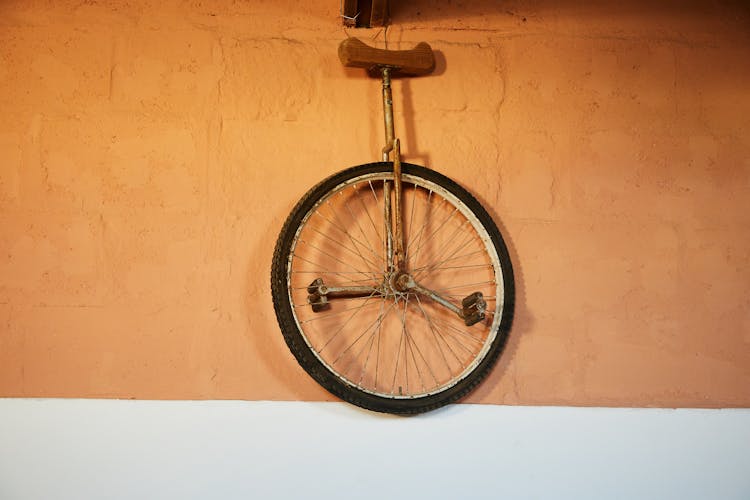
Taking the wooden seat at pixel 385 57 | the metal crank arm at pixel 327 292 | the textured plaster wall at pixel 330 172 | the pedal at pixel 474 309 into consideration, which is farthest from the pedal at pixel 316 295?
the wooden seat at pixel 385 57

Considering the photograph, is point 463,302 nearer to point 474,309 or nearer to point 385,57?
point 474,309

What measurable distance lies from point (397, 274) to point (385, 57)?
27.9 inches

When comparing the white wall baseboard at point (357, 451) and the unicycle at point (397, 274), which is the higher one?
the unicycle at point (397, 274)

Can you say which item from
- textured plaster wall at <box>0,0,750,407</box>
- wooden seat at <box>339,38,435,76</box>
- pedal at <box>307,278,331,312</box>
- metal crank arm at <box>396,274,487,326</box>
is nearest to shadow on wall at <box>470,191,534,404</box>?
textured plaster wall at <box>0,0,750,407</box>

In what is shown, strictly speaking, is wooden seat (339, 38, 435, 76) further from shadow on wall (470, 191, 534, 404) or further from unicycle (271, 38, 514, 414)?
shadow on wall (470, 191, 534, 404)

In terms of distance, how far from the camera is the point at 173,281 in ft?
6.58

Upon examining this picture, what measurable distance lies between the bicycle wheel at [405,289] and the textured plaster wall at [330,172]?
0.10 meters

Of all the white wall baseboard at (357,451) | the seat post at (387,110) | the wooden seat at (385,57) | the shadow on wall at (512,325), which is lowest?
the white wall baseboard at (357,451)

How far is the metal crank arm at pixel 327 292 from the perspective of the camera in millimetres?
1922

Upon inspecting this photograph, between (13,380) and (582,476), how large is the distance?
1824 millimetres

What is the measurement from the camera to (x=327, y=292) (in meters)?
1.91

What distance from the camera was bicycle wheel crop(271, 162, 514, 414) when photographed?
198 centimetres

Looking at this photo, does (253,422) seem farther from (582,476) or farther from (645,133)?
(645,133)

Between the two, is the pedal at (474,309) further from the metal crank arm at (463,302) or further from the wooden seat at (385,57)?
the wooden seat at (385,57)
